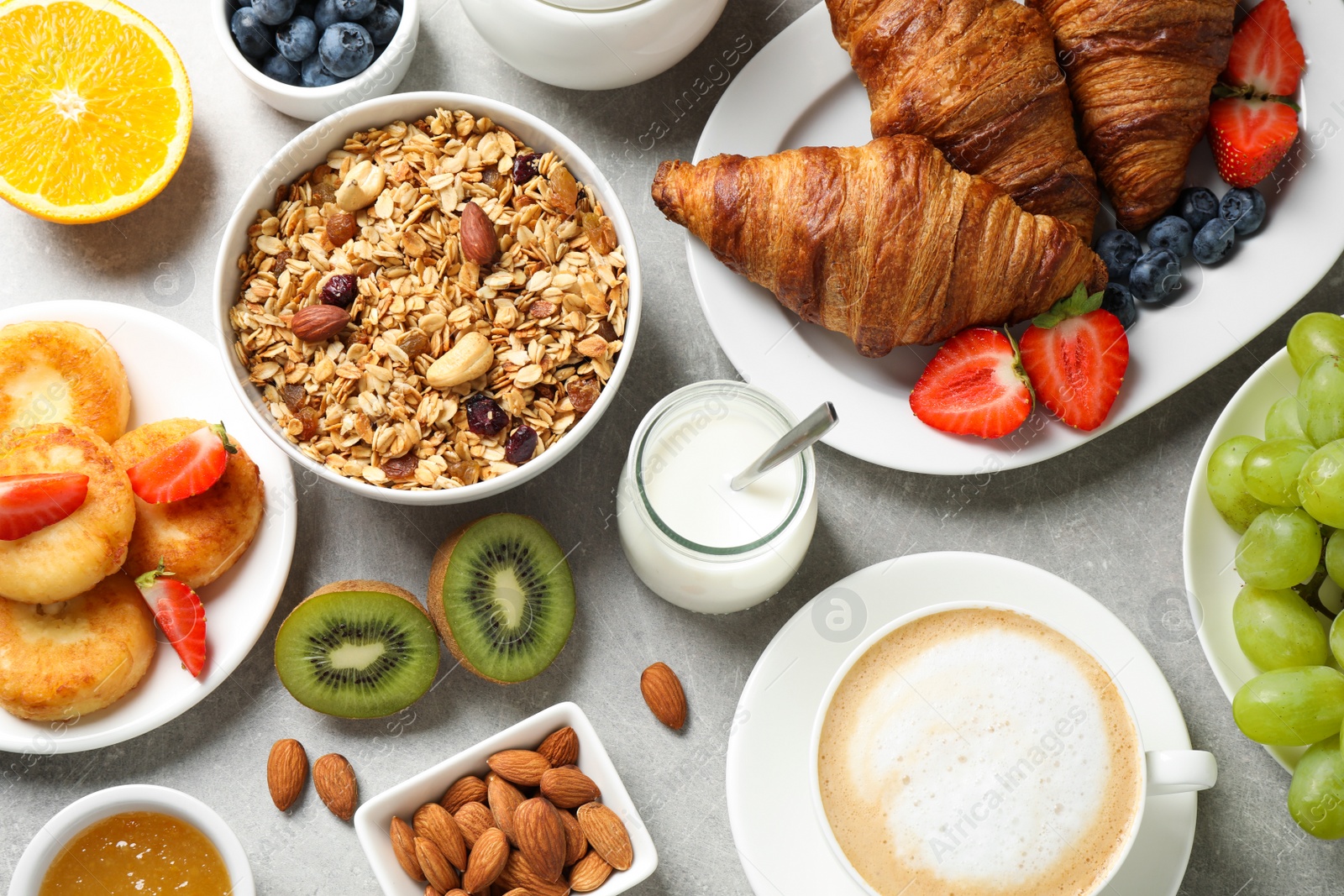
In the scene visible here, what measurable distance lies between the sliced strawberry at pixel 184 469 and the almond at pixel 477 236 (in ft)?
1.22

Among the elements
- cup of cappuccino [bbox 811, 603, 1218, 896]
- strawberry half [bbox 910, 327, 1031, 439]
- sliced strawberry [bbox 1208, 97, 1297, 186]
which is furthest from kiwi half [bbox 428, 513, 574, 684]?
sliced strawberry [bbox 1208, 97, 1297, 186]

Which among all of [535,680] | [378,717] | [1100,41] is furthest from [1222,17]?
[378,717]

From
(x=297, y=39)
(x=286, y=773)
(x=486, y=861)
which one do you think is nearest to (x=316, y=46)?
(x=297, y=39)

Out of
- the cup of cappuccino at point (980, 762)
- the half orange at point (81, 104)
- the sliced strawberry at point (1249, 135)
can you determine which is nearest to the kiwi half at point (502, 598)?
the cup of cappuccino at point (980, 762)

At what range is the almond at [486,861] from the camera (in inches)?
49.6

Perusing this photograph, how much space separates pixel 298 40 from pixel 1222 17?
46.5 inches

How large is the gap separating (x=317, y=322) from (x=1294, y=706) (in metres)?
1.23

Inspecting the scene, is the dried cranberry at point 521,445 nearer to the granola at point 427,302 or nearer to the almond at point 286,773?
the granola at point 427,302

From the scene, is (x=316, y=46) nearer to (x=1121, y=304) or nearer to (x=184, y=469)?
(x=184, y=469)

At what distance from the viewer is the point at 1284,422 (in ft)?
4.18

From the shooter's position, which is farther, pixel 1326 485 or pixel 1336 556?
pixel 1336 556

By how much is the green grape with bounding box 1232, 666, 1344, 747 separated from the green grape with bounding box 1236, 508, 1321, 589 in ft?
0.35

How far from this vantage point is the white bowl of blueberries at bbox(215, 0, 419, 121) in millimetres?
1344

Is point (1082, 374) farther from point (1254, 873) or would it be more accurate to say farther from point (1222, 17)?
point (1254, 873)
